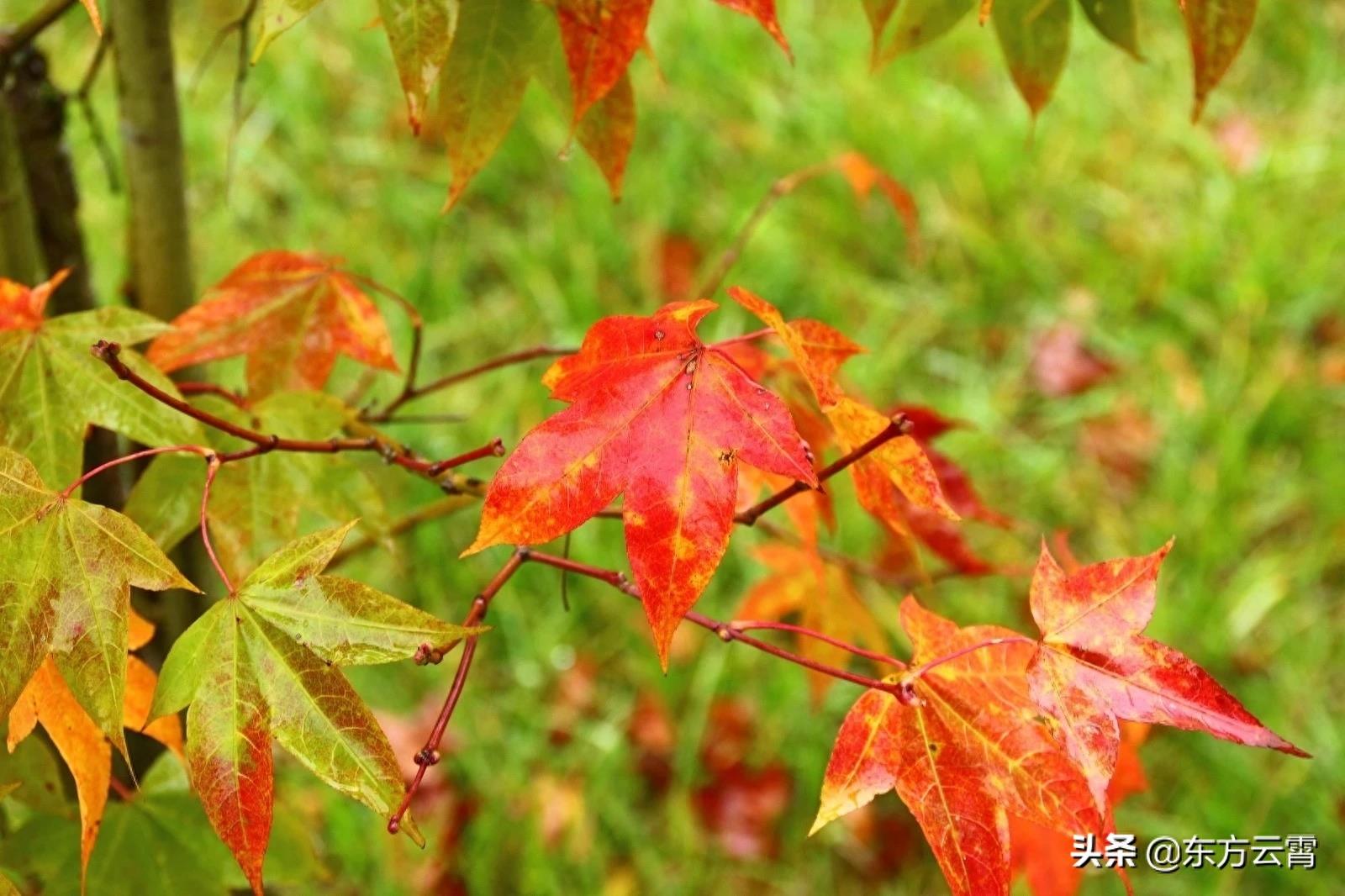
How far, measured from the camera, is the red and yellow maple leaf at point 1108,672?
57 centimetres

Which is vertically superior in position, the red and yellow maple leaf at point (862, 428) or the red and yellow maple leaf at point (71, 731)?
the red and yellow maple leaf at point (862, 428)

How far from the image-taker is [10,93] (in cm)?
84

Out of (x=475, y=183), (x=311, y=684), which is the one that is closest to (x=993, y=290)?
(x=475, y=183)

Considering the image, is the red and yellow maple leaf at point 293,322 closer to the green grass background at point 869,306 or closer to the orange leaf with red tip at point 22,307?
the orange leaf with red tip at point 22,307

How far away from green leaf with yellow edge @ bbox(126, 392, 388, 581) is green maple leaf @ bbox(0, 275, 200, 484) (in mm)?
36

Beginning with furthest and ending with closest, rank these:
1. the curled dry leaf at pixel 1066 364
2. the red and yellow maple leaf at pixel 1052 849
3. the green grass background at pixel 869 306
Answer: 1. the curled dry leaf at pixel 1066 364
2. the green grass background at pixel 869 306
3. the red and yellow maple leaf at pixel 1052 849

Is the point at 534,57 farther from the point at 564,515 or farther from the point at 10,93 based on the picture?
the point at 10,93

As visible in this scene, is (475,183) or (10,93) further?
(475,183)

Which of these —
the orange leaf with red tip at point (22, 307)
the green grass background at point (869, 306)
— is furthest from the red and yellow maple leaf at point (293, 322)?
the green grass background at point (869, 306)

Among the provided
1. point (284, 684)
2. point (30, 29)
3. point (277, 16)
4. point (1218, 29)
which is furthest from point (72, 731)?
point (1218, 29)

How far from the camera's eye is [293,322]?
0.83 meters

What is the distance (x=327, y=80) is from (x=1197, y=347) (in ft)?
5.92

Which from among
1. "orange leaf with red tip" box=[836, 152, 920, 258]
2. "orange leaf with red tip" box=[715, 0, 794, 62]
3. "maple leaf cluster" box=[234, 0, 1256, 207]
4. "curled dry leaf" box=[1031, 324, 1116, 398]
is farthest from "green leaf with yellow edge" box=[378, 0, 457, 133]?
"curled dry leaf" box=[1031, 324, 1116, 398]

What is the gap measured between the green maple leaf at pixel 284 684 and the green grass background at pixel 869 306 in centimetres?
112
